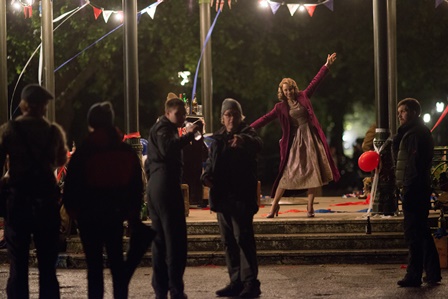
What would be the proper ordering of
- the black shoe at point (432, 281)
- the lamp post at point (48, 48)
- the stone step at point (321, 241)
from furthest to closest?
the lamp post at point (48, 48)
the stone step at point (321, 241)
the black shoe at point (432, 281)

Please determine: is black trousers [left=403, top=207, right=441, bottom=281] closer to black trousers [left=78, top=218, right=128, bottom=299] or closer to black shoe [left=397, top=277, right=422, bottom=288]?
black shoe [left=397, top=277, right=422, bottom=288]

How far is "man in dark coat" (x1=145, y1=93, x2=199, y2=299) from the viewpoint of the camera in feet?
33.5

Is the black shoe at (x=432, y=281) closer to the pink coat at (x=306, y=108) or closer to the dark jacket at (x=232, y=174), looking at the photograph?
the dark jacket at (x=232, y=174)

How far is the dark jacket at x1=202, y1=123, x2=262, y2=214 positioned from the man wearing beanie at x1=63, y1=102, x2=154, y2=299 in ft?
6.43

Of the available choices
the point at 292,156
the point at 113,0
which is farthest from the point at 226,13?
the point at 292,156

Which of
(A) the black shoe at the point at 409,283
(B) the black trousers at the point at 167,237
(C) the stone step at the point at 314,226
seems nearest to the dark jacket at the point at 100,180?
(B) the black trousers at the point at 167,237

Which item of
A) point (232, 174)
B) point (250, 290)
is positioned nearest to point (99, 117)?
point (232, 174)

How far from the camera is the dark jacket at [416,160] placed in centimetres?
1128

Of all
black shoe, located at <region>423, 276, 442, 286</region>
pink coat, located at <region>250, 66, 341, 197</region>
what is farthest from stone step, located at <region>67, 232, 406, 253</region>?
black shoe, located at <region>423, 276, 442, 286</region>

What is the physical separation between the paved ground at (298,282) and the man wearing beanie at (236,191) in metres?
0.29

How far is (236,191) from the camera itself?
10.9 metres

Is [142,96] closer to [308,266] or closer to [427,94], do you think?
[427,94]

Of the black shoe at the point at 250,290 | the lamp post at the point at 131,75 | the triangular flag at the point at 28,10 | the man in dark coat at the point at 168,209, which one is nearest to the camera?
the man in dark coat at the point at 168,209

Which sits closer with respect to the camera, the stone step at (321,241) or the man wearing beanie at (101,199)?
the man wearing beanie at (101,199)
